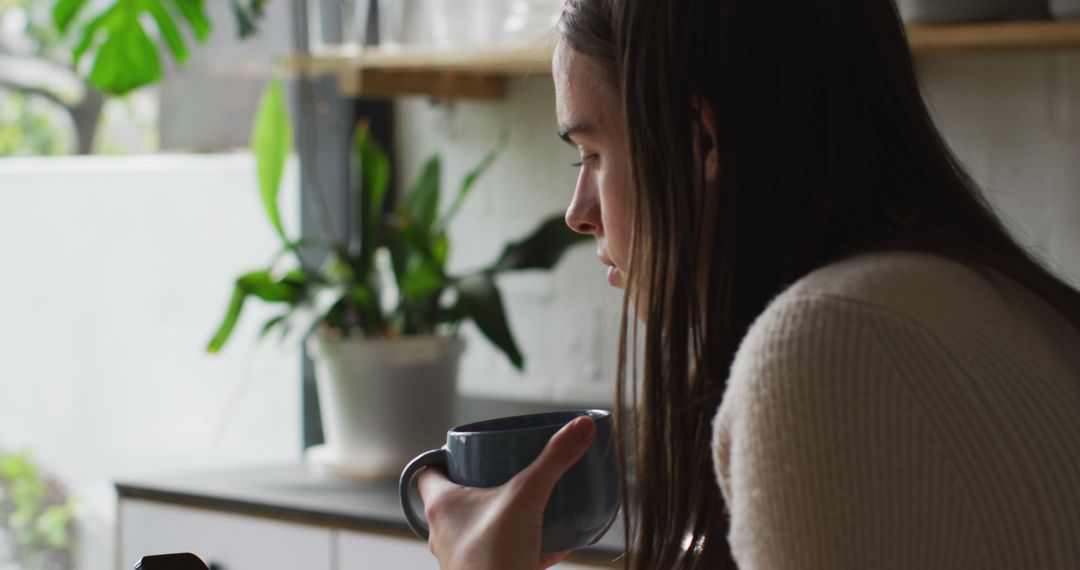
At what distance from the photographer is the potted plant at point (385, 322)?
197cm

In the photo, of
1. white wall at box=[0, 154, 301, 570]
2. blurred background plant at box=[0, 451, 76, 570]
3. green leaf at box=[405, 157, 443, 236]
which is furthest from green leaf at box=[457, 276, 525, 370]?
blurred background plant at box=[0, 451, 76, 570]

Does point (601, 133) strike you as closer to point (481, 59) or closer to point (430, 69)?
point (481, 59)

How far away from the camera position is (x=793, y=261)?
2.54ft

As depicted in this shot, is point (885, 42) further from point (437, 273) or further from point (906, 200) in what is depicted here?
point (437, 273)

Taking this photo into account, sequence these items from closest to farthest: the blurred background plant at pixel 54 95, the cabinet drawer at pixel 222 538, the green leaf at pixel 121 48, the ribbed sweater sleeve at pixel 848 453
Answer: the ribbed sweater sleeve at pixel 848 453 → the cabinet drawer at pixel 222 538 → the green leaf at pixel 121 48 → the blurred background plant at pixel 54 95

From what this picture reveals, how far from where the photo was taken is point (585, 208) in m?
0.92

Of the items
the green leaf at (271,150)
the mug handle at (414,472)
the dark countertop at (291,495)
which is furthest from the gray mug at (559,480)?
the green leaf at (271,150)

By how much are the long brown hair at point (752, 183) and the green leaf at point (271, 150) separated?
132 cm

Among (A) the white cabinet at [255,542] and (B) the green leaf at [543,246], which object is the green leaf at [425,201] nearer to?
(B) the green leaf at [543,246]

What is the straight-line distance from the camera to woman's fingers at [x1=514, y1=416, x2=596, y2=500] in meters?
0.80

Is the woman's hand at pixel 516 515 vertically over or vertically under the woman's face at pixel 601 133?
under

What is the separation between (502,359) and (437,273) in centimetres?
43

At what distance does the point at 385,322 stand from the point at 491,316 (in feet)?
0.53

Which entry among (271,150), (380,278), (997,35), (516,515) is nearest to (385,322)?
(380,278)
